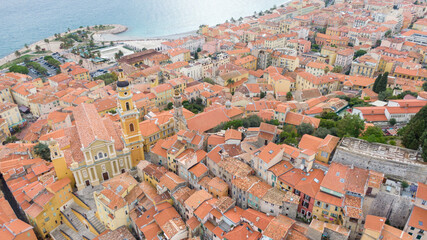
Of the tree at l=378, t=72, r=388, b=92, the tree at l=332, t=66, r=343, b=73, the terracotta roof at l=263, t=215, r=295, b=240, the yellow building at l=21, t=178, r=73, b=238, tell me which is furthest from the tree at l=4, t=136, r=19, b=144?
the tree at l=332, t=66, r=343, b=73

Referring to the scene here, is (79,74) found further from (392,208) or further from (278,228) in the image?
(392,208)

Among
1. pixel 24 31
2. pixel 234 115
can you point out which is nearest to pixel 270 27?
pixel 234 115

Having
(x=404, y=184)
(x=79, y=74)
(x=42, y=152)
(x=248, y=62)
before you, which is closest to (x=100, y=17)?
(x=79, y=74)

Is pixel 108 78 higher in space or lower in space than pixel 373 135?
lower

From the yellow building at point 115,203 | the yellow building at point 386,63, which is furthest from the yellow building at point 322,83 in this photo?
the yellow building at point 115,203

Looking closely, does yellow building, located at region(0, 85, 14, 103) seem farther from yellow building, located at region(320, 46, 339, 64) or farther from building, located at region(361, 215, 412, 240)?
Result: yellow building, located at region(320, 46, 339, 64)

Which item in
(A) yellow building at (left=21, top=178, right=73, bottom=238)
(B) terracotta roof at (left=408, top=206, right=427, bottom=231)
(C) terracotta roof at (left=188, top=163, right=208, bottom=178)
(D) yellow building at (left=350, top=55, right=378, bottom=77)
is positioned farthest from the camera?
(D) yellow building at (left=350, top=55, right=378, bottom=77)

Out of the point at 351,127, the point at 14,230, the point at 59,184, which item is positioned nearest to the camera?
the point at 14,230
